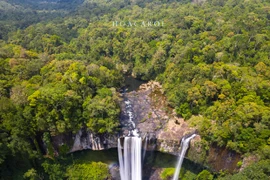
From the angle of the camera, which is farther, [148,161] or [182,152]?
[148,161]

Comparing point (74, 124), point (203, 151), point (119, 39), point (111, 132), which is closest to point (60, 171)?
point (74, 124)

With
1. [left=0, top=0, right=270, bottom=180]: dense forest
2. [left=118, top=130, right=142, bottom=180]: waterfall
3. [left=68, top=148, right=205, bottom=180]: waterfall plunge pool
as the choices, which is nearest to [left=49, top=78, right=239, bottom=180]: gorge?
[left=118, top=130, right=142, bottom=180]: waterfall

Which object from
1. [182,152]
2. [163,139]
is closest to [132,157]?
[163,139]

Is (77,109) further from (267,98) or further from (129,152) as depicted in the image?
(267,98)

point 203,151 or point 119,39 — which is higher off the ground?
point 119,39

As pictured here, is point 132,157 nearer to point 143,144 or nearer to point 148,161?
point 143,144

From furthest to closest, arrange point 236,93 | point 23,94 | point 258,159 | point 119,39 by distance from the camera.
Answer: point 119,39 < point 236,93 < point 23,94 < point 258,159

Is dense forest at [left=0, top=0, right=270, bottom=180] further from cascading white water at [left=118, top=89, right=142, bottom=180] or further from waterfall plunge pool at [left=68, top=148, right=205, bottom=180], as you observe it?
cascading white water at [left=118, top=89, right=142, bottom=180]

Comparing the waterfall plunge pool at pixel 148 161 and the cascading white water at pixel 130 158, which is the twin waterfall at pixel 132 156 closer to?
the cascading white water at pixel 130 158
